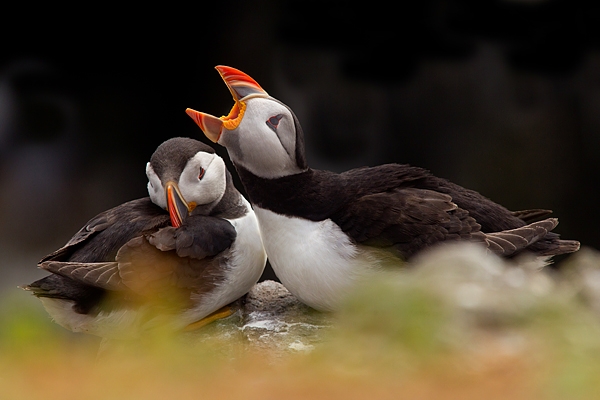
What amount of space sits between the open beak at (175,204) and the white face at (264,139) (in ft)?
1.20

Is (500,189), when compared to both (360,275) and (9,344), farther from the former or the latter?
(9,344)

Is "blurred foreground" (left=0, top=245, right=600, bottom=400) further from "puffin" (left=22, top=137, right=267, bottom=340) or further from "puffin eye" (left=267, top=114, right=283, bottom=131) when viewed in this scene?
"puffin eye" (left=267, top=114, right=283, bottom=131)

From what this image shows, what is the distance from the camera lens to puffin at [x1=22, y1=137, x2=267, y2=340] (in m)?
3.60

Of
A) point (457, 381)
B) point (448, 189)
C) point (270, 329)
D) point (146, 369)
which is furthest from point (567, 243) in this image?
point (146, 369)

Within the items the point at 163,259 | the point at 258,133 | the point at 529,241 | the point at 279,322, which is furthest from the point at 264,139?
the point at 529,241

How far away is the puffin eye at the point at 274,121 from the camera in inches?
148

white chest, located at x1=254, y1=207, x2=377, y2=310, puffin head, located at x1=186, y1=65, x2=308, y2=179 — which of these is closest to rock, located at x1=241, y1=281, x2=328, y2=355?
white chest, located at x1=254, y1=207, x2=377, y2=310

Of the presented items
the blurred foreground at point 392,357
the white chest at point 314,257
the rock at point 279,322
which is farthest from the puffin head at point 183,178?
the blurred foreground at point 392,357

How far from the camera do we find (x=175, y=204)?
385 cm

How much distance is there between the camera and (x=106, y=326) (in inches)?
148

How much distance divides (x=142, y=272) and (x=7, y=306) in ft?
5.88

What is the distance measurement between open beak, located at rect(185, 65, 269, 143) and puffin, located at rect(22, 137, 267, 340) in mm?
220

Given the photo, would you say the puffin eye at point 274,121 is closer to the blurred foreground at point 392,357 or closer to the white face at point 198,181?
the white face at point 198,181

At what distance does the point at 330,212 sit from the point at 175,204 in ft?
2.74
